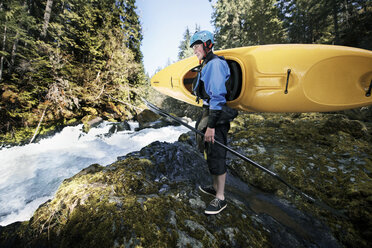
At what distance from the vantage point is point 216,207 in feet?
5.76

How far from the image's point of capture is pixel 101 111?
414 inches

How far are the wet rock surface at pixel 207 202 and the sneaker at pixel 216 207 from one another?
70 millimetres

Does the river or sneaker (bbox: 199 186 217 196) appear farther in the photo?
the river

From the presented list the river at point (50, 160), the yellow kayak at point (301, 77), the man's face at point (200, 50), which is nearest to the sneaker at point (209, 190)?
the yellow kayak at point (301, 77)

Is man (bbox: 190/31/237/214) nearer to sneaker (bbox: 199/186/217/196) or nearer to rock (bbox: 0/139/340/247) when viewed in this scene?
sneaker (bbox: 199/186/217/196)

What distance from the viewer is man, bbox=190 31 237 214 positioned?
5.78 ft

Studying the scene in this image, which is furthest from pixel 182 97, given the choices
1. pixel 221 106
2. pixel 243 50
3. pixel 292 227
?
pixel 292 227

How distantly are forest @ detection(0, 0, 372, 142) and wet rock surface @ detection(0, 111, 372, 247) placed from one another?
7.93 metres

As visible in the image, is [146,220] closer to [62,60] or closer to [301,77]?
[301,77]

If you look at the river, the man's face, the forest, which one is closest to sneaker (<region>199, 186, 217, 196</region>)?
the man's face

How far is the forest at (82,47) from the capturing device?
6.98m

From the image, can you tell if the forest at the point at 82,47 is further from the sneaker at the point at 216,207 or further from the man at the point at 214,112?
the sneaker at the point at 216,207

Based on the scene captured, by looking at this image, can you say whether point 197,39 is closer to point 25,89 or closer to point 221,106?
point 221,106

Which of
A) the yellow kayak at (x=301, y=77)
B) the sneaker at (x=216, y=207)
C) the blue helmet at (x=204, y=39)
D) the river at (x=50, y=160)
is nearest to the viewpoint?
the sneaker at (x=216, y=207)
